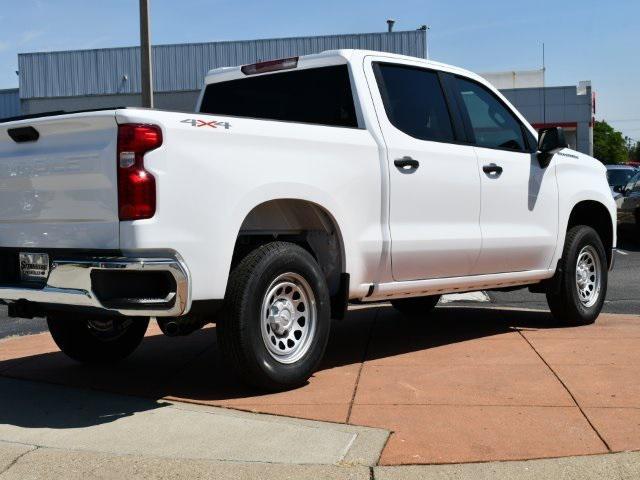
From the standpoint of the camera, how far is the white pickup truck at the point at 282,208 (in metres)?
4.87

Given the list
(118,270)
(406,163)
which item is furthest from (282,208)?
(118,270)

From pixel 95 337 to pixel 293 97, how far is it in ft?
7.45

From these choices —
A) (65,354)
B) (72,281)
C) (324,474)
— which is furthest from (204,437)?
(65,354)

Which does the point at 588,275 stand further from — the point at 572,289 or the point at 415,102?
the point at 415,102

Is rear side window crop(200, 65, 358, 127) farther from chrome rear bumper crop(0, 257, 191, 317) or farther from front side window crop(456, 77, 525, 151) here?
chrome rear bumper crop(0, 257, 191, 317)

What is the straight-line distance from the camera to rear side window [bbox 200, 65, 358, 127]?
6441 mm

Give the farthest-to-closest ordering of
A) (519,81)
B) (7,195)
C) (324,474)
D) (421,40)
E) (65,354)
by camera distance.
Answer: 1. (519,81)
2. (421,40)
3. (65,354)
4. (7,195)
5. (324,474)

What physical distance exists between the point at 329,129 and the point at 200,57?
101 feet

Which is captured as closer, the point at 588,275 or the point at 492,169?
the point at 492,169

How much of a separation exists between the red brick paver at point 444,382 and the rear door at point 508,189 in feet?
2.31

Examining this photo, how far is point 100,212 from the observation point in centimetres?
491

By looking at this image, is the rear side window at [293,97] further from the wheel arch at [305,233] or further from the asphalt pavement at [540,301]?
the asphalt pavement at [540,301]

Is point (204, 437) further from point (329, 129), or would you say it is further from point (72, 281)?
point (329, 129)

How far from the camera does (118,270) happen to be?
15.8 ft
